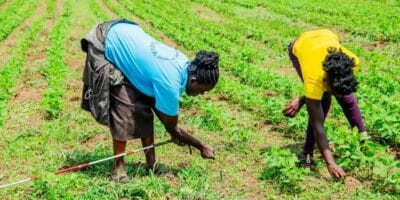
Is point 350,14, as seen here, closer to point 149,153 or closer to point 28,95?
point 28,95

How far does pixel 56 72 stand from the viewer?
31.6ft

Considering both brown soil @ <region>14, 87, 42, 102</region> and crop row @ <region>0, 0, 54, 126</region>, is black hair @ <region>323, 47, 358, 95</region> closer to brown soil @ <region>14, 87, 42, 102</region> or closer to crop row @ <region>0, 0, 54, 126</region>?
crop row @ <region>0, 0, 54, 126</region>

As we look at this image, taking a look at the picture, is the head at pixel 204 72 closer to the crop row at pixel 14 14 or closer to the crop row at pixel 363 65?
the crop row at pixel 363 65

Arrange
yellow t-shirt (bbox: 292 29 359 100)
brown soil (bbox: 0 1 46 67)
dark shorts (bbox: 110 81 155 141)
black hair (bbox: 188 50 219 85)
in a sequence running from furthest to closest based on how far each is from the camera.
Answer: brown soil (bbox: 0 1 46 67), dark shorts (bbox: 110 81 155 141), yellow t-shirt (bbox: 292 29 359 100), black hair (bbox: 188 50 219 85)

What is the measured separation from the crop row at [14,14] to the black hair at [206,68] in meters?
11.6

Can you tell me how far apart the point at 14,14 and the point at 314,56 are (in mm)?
Answer: 16664

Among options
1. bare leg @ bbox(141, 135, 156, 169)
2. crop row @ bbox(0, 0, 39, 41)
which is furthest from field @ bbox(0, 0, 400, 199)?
crop row @ bbox(0, 0, 39, 41)

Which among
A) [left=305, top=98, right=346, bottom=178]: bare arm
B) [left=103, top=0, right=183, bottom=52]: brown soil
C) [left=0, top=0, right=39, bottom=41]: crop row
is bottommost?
[left=0, top=0, right=39, bottom=41]: crop row

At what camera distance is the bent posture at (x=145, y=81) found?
4.25 m

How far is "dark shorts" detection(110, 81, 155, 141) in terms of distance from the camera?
4.71 metres

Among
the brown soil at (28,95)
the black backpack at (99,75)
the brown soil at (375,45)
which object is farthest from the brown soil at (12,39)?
the brown soil at (375,45)

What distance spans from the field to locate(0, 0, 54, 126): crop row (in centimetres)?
3

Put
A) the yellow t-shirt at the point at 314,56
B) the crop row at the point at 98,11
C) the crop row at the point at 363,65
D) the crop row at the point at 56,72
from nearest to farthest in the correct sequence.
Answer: the yellow t-shirt at the point at 314,56 → the crop row at the point at 363,65 → the crop row at the point at 56,72 → the crop row at the point at 98,11

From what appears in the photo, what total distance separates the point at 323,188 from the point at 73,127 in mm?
3599
